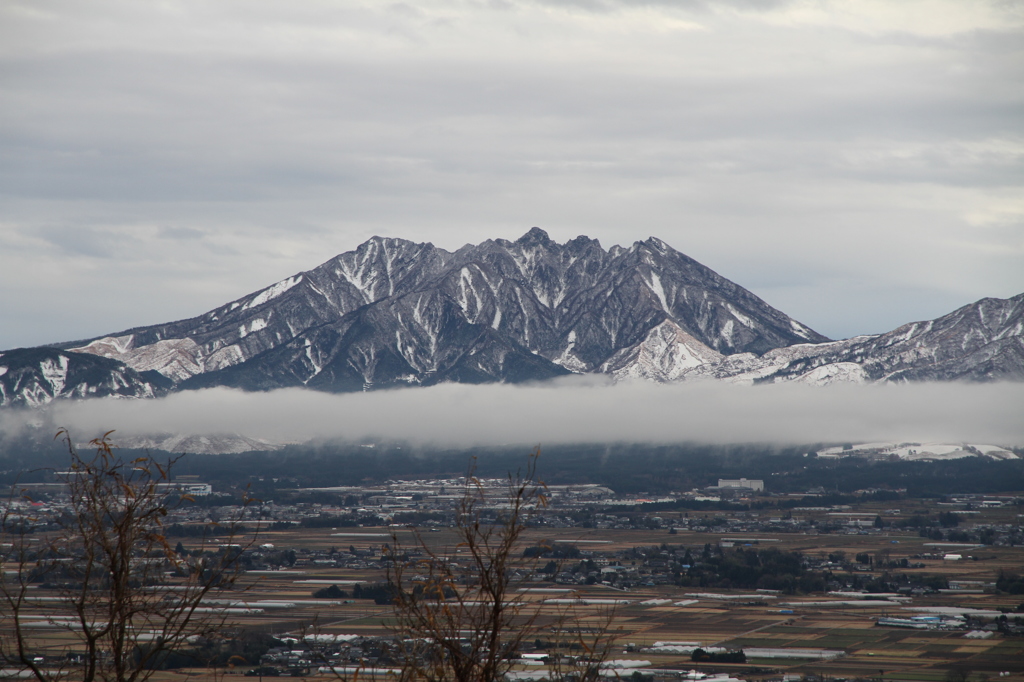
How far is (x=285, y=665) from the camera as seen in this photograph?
217 feet

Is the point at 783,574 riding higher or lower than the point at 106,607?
lower

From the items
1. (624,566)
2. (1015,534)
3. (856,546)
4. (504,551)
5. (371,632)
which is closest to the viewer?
(504,551)

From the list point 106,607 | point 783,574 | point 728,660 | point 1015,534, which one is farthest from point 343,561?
point 106,607

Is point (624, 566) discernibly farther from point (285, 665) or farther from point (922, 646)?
point (285, 665)

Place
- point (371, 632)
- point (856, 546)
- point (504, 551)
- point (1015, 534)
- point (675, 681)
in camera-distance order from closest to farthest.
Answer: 1. point (504, 551)
2. point (675, 681)
3. point (371, 632)
4. point (856, 546)
5. point (1015, 534)

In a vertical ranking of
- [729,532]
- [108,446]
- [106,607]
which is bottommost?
[729,532]

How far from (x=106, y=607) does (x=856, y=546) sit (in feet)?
548

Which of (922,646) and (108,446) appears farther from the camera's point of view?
(922,646)

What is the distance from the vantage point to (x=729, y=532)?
19300 cm

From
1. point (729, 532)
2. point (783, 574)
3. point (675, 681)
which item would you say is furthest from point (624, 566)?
point (675, 681)

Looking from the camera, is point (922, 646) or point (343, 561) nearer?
point (922, 646)

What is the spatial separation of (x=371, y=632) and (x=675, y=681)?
26274 mm

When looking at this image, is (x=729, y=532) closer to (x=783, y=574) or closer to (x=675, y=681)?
(x=783, y=574)

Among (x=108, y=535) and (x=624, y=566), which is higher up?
(x=108, y=535)
